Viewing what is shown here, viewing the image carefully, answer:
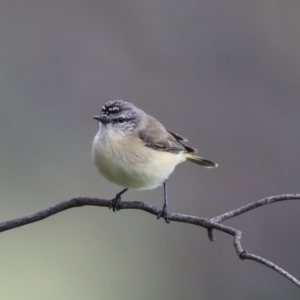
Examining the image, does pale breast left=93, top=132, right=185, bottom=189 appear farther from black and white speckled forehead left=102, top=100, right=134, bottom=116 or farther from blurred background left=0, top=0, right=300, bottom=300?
blurred background left=0, top=0, right=300, bottom=300

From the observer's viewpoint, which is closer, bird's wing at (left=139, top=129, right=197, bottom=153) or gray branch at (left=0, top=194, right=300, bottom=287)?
gray branch at (left=0, top=194, right=300, bottom=287)

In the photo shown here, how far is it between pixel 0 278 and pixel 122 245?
1.18 m

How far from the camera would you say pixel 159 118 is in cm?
559

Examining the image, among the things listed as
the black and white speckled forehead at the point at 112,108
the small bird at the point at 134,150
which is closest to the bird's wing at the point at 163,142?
the small bird at the point at 134,150

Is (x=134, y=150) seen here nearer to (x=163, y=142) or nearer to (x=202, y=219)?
(x=163, y=142)

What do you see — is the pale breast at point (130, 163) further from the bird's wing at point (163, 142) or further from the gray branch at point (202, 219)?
the gray branch at point (202, 219)

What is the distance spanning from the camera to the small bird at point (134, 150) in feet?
9.14

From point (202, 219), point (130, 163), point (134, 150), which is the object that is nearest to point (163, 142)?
point (134, 150)

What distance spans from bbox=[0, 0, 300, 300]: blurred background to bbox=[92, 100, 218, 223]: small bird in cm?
186

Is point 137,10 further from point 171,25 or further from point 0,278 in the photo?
point 0,278

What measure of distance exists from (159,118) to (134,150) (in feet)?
8.84

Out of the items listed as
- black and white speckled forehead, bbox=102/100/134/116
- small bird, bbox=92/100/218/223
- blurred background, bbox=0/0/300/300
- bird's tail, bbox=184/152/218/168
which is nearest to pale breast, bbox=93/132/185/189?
small bird, bbox=92/100/218/223

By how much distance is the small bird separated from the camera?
9.14ft

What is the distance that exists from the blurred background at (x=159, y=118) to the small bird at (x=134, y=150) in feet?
6.09
